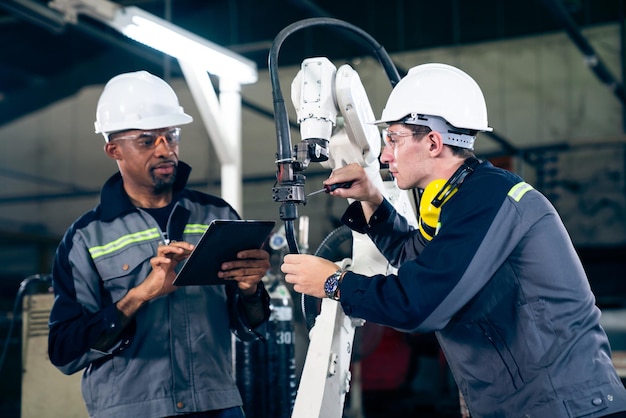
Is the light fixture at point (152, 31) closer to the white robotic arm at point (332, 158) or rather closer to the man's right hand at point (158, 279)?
the white robotic arm at point (332, 158)

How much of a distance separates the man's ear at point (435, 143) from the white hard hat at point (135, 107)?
3.16 feet

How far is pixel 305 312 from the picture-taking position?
106 inches

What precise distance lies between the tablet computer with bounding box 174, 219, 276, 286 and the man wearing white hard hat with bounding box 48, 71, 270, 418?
0.12ft

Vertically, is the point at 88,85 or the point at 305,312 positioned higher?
the point at 88,85

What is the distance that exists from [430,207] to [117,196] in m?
1.08

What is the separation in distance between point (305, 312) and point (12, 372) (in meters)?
4.33

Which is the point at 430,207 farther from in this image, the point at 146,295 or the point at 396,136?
the point at 146,295

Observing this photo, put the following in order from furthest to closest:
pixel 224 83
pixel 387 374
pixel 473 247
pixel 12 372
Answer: pixel 387 374 < pixel 12 372 < pixel 224 83 < pixel 473 247

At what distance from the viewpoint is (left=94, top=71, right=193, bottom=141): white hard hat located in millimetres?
2744

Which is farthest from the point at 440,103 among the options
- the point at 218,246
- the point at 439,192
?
the point at 218,246

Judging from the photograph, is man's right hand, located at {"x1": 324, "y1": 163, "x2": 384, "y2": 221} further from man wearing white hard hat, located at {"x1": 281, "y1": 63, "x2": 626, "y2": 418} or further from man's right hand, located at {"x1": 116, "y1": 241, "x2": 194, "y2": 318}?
man's right hand, located at {"x1": 116, "y1": 241, "x2": 194, "y2": 318}

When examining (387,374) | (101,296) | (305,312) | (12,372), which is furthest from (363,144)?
(387,374)

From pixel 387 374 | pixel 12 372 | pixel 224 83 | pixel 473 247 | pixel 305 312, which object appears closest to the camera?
pixel 473 247

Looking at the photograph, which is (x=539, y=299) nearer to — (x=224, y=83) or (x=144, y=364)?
(x=144, y=364)
